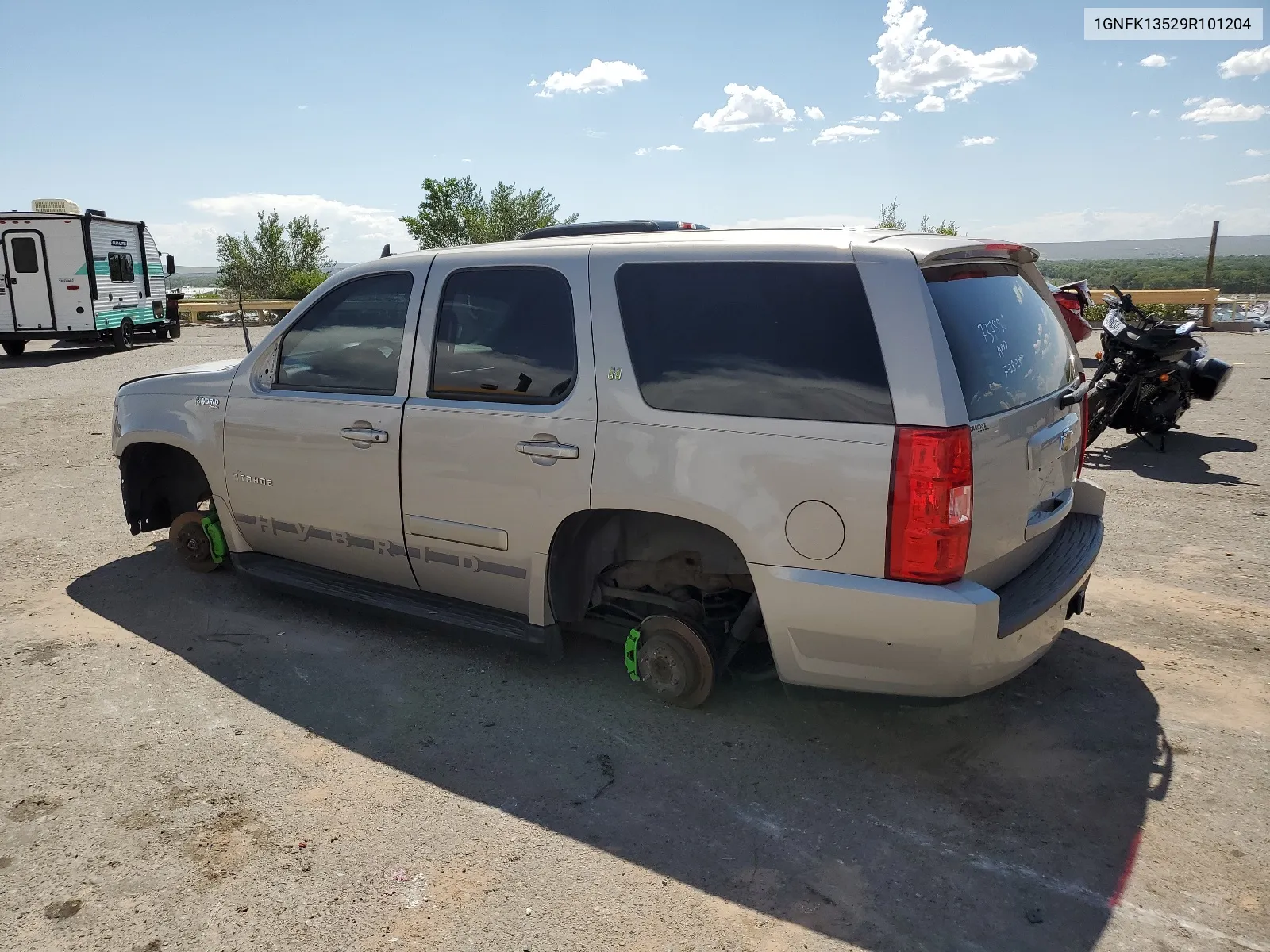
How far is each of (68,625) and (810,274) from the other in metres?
4.38

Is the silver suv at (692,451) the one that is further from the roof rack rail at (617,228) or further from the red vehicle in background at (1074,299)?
the red vehicle in background at (1074,299)

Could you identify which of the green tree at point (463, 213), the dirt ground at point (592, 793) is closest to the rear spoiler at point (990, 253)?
the dirt ground at point (592, 793)

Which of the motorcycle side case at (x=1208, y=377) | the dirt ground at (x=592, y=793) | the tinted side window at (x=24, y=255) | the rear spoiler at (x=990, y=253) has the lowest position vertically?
the dirt ground at (x=592, y=793)

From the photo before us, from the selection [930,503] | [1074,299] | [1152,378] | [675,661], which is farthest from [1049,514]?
[1152,378]

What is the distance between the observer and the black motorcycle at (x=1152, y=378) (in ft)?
28.5

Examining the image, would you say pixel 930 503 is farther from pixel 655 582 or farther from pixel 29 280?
A: pixel 29 280

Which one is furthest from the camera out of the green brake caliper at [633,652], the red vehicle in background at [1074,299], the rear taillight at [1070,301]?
the rear taillight at [1070,301]

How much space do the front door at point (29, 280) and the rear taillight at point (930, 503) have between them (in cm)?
2071

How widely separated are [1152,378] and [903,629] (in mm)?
6986

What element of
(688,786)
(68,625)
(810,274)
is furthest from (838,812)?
(68,625)

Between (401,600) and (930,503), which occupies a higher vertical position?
(930,503)

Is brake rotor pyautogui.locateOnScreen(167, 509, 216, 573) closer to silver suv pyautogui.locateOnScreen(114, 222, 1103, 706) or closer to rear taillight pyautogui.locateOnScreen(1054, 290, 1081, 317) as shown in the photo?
silver suv pyautogui.locateOnScreen(114, 222, 1103, 706)

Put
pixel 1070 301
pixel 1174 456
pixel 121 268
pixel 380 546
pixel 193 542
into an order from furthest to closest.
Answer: pixel 121 268 < pixel 1174 456 < pixel 1070 301 < pixel 193 542 < pixel 380 546

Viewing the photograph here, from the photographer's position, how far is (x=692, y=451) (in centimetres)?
351
